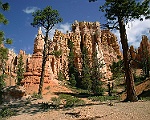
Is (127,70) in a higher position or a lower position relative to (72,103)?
higher

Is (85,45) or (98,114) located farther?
(85,45)

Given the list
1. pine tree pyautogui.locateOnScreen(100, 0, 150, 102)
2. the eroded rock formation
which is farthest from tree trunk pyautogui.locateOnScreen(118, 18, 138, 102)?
the eroded rock formation

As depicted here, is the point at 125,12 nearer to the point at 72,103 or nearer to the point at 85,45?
the point at 72,103

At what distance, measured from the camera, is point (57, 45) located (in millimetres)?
76375

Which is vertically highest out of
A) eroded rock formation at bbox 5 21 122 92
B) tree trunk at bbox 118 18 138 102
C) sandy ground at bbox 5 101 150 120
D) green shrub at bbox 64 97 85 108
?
eroded rock formation at bbox 5 21 122 92

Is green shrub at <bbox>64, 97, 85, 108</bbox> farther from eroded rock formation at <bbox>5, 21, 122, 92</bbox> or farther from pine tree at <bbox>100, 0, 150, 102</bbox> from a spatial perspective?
eroded rock formation at <bbox>5, 21, 122, 92</bbox>

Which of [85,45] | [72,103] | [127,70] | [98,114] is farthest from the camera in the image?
[85,45]

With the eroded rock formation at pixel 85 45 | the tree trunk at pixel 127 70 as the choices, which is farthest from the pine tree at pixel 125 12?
the eroded rock formation at pixel 85 45

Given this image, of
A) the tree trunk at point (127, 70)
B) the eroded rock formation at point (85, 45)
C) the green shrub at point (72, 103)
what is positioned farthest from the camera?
the eroded rock formation at point (85, 45)

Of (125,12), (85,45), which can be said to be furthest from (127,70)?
(85,45)

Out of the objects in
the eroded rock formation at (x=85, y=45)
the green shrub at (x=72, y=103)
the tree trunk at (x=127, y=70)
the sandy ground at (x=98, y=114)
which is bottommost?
the sandy ground at (x=98, y=114)

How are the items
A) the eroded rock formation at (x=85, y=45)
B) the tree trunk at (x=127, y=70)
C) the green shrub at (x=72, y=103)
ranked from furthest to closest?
the eroded rock formation at (x=85, y=45)
the tree trunk at (x=127, y=70)
the green shrub at (x=72, y=103)

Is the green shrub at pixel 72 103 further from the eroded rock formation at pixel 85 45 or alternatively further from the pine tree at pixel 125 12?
the eroded rock formation at pixel 85 45

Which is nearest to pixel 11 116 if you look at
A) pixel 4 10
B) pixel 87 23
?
pixel 4 10
